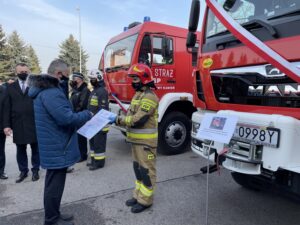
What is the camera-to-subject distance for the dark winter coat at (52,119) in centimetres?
264

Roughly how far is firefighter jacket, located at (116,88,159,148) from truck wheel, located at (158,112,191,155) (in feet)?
7.38

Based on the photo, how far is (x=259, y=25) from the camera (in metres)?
2.49

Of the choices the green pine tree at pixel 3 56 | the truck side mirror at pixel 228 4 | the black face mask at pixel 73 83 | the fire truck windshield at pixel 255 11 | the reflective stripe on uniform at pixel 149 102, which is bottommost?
the reflective stripe on uniform at pixel 149 102

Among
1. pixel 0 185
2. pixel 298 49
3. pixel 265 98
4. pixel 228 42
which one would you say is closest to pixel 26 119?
pixel 0 185

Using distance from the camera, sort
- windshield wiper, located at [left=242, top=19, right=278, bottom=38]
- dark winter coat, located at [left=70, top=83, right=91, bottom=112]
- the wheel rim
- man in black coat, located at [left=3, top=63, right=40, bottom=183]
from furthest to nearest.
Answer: the wheel rim, dark winter coat, located at [left=70, top=83, right=91, bottom=112], man in black coat, located at [left=3, top=63, right=40, bottom=183], windshield wiper, located at [left=242, top=19, right=278, bottom=38]

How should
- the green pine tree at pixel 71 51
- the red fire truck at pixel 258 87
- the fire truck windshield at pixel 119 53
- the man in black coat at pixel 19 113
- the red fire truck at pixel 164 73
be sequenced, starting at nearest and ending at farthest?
the red fire truck at pixel 258 87 → the man in black coat at pixel 19 113 → the red fire truck at pixel 164 73 → the fire truck windshield at pixel 119 53 → the green pine tree at pixel 71 51

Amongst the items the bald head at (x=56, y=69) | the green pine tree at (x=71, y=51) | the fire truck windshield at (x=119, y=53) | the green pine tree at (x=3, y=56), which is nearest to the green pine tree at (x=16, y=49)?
the green pine tree at (x=3, y=56)

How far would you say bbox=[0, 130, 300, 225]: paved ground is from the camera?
310cm

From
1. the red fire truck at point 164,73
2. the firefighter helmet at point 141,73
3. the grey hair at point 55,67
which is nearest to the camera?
the grey hair at point 55,67

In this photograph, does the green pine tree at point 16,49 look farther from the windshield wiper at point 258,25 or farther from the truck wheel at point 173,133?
the windshield wiper at point 258,25

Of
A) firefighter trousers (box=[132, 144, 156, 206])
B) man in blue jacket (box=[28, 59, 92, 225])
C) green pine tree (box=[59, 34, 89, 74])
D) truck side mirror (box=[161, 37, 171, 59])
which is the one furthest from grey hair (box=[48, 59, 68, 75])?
green pine tree (box=[59, 34, 89, 74])

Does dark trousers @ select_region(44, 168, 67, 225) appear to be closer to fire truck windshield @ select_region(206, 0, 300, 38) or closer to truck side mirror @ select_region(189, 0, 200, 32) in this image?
truck side mirror @ select_region(189, 0, 200, 32)

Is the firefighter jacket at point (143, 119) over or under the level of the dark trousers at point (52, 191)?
over

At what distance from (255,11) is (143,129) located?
1679 mm
